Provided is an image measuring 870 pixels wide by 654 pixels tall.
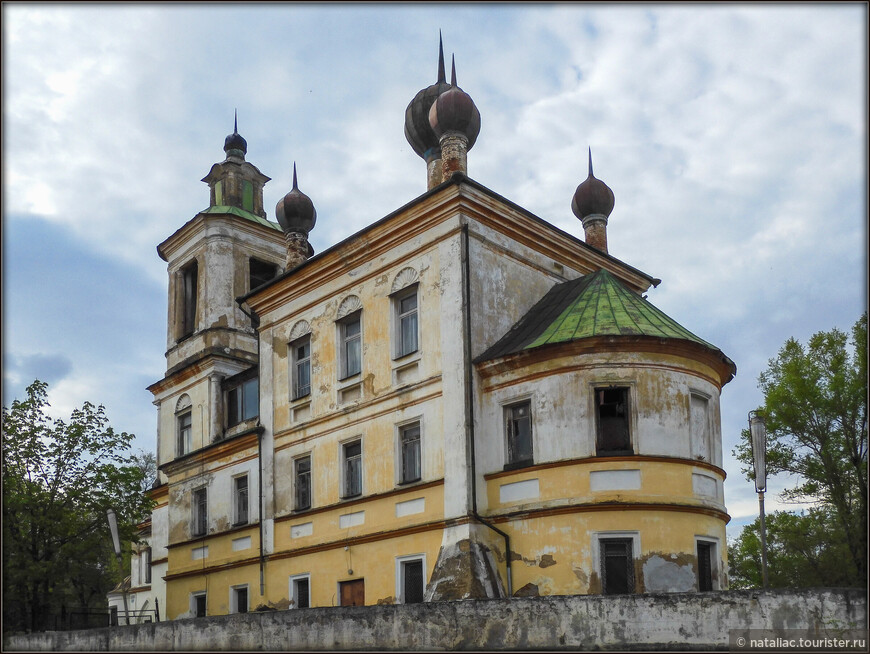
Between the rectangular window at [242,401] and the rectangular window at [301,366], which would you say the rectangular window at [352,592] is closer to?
the rectangular window at [301,366]

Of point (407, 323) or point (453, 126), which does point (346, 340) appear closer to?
point (407, 323)

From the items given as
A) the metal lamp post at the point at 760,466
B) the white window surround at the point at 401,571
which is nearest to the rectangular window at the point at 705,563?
the metal lamp post at the point at 760,466

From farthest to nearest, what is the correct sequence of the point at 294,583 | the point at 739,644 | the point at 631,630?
1. the point at 294,583
2. the point at 631,630
3. the point at 739,644

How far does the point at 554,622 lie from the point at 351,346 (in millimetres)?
11405

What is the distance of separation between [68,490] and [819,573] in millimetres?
18230

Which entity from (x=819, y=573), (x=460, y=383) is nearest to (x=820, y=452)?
(x=460, y=383)

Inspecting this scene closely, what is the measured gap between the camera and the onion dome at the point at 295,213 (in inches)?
1193

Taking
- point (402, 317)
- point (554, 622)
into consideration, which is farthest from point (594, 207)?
point (554, 622)

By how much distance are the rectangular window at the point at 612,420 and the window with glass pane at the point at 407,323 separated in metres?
4.83

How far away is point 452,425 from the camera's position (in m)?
21.4

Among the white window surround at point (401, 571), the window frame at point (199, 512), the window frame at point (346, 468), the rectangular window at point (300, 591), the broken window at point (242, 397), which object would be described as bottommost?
the rectangular window at point (300, 591)

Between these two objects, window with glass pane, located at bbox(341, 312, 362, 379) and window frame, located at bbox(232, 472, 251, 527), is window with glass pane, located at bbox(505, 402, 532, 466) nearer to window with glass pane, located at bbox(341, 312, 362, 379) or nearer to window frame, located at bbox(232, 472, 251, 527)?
window with glass pane, located at bbox(341, 312, 362, 379)

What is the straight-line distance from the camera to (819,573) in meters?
15.1

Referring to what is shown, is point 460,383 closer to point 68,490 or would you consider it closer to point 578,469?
point 578,469
